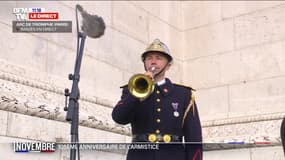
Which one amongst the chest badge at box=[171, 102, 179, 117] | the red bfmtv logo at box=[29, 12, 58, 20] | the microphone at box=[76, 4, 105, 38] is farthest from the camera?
the red bfmtv logo at box=[29, 12, 58, 20]

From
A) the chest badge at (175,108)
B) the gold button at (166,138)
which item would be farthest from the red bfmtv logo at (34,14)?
the gold button at (166,138)

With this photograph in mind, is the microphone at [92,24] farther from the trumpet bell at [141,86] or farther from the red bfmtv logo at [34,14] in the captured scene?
the trumpet bell at [141,86]

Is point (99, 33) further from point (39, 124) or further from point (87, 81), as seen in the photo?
point (39, 124)

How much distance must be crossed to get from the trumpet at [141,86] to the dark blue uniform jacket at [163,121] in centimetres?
4

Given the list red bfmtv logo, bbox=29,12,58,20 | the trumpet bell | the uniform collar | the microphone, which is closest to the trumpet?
the trumpet bell

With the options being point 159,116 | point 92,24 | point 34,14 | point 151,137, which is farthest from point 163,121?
point 34,14

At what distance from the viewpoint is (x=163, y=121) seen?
3850mm

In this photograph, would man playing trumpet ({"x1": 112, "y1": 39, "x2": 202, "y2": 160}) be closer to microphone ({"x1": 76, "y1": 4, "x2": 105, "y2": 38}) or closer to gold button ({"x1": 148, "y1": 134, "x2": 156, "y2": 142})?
gold button ({"x1": 148, "y1": 134, "x2": 156, "y2": 142})

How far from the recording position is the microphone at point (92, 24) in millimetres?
5238

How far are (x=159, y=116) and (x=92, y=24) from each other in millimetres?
2144

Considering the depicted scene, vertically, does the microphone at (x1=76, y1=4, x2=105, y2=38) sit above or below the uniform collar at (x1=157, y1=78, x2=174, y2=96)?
above

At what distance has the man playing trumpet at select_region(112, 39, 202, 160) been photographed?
12.1 feet

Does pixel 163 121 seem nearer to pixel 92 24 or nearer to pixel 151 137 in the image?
pixel 151 137

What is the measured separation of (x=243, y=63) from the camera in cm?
686
